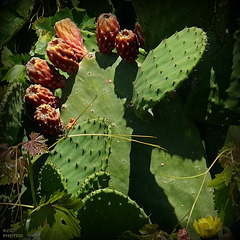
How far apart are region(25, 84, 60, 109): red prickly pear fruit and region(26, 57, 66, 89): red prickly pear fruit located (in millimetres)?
39

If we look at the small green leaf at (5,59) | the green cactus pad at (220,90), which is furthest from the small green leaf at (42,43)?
the green cactus pad at (220,90)

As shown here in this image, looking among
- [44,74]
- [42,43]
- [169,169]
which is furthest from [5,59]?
[169,169]

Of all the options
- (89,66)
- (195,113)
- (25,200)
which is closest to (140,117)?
(195,113)

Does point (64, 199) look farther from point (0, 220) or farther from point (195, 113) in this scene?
point (195, 113)

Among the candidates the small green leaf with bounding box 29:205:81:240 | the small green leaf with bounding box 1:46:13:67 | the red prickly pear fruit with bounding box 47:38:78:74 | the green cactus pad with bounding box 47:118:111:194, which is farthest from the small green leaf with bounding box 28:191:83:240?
the small green leaf with bounding box 1:46:13:67

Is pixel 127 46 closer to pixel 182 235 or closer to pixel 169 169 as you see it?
pixel 169 169

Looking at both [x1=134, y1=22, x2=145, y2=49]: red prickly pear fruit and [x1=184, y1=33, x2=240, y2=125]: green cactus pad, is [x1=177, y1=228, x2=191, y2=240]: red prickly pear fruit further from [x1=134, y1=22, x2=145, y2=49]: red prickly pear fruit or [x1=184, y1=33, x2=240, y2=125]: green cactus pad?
[x1=134, y1=22, x2=145, y2=49]: red prickly pear fruit

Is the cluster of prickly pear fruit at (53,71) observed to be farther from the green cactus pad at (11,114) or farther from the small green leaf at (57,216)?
the small green leaf at (57,216)

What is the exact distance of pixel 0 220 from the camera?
1.44 metres

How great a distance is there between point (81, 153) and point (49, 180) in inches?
→ 4.8

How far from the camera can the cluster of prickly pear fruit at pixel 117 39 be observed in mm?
1662

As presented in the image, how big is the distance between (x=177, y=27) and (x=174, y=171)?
459 mm

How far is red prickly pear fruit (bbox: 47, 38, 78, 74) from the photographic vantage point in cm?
169

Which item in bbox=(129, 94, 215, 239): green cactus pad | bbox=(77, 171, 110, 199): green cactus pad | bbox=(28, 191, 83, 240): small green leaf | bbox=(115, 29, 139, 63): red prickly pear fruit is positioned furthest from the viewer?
bbox=(115, 29, 139, 63): red prickly pear fruit
